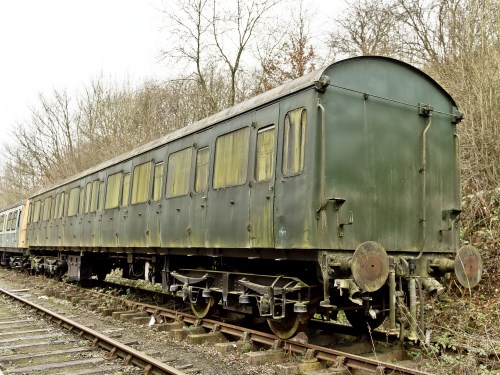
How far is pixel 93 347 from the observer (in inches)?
300

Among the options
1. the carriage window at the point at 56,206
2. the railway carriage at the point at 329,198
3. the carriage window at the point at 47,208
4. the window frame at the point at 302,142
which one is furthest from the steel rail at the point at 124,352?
the carriage window at the point at 47,208

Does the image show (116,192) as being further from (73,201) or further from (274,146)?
(274,146)

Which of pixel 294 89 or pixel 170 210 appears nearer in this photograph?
pixel 294 89

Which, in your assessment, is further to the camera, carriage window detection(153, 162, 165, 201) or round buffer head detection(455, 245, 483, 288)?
carriage window detection(153, 162, 165, 201)

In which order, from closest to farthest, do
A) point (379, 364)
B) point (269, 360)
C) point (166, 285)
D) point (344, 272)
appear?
point (379, 364) < point (344, 272) < point (269, 360) < point (166, 285)

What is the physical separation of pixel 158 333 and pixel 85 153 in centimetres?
2993

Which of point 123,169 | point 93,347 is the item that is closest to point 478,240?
point 93,347

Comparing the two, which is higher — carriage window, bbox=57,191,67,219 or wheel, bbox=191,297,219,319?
carriage window, bbox=57,191,67,219

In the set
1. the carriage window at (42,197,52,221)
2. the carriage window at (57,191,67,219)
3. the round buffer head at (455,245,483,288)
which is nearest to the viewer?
the round buffer head at (455,245,483,288)

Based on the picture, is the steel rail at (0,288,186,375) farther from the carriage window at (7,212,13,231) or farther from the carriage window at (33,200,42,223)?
the carriage window at (7,212,13,231)

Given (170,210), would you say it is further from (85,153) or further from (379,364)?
(85,153)

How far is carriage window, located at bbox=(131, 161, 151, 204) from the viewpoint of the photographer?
10.8 m

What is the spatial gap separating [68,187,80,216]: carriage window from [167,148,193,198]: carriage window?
6.99 meters

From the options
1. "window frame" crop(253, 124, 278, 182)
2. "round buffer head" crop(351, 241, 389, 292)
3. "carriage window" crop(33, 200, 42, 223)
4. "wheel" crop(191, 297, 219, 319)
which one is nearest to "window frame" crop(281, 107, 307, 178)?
"window frame" crop(253, 124, 278, 182)
